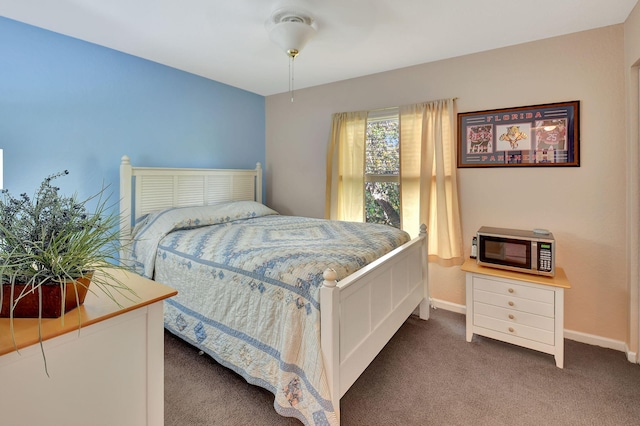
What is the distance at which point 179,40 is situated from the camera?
2.65 meters

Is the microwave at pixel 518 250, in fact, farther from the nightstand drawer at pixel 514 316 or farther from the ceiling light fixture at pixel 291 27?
the ceiling light fixture at pixel 291 27

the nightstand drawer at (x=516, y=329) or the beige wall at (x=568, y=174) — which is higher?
the beige wall at (x=568, y=174)

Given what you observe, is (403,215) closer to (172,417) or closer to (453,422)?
(453,422)

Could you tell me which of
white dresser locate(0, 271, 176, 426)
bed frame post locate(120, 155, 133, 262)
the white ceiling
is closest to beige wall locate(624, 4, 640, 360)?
the white ceiling

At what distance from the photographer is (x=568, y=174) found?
2537 mm

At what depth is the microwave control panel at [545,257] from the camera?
2299 mm

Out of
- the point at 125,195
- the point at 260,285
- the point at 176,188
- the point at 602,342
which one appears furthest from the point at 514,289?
the point at 125,195

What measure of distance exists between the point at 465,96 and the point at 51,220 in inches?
123

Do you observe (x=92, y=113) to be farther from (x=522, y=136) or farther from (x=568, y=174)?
(x=568, y=174)

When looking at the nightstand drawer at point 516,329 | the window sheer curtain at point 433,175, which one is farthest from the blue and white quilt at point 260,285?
the nightstand drawer at point 516,329

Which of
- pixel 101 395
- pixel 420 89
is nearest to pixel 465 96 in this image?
pixel 420 89

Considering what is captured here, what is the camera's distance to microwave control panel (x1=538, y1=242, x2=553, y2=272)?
90.5 inches

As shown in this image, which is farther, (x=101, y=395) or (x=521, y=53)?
(x=521, y=53)

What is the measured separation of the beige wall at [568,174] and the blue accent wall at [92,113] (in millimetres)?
2169
